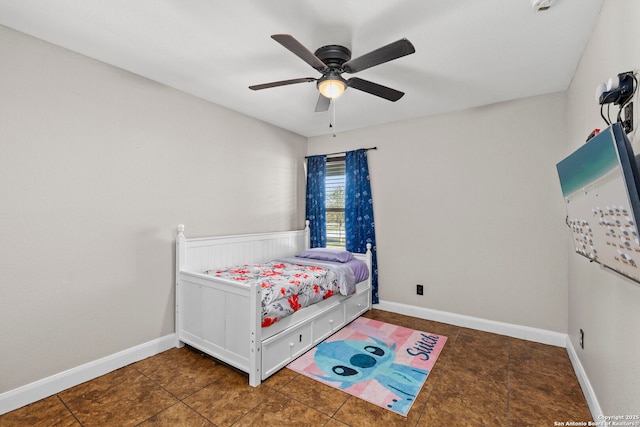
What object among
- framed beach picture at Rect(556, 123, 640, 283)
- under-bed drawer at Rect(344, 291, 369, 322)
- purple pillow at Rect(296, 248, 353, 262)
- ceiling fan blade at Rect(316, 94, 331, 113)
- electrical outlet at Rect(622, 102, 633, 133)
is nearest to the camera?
framed beach picture at Rect(556, 123, 640, 283)

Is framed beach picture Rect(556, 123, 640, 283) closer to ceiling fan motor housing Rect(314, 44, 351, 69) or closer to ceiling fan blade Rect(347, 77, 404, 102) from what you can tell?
ceiling fan blade Rect(347, 77, 404, 102)

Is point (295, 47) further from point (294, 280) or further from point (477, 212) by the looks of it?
point (477, 212)

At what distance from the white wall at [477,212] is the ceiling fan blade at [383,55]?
1.97 m

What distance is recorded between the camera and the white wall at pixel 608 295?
4.30 ft

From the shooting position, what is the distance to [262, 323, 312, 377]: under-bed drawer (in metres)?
2.26

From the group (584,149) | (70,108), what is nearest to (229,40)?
(70,108)

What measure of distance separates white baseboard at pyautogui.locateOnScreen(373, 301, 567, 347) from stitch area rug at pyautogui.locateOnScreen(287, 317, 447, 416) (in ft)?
1.50

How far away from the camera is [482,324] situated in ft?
10.6

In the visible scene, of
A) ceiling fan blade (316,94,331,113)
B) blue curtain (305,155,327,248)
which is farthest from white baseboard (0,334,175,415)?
ceiling fan blade (316,94,331,113)

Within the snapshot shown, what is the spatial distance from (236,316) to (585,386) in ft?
8.34

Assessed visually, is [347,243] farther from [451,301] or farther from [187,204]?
[187,204]

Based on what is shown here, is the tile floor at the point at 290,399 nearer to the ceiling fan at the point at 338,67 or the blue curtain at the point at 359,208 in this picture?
the blue curtain at the point at 359,208

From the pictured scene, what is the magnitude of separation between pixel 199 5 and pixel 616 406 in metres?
3.13

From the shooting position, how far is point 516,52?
2.18 metres
